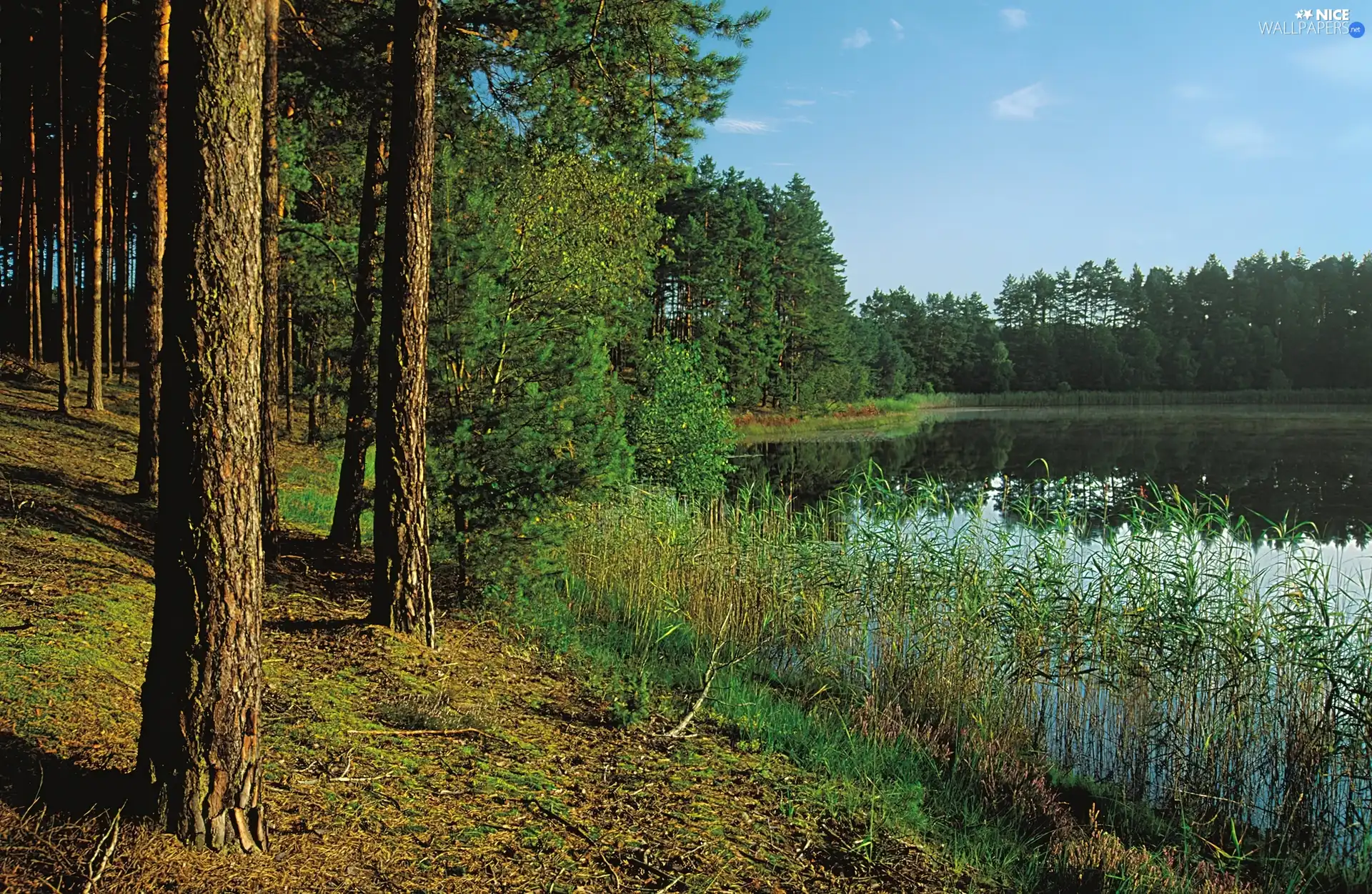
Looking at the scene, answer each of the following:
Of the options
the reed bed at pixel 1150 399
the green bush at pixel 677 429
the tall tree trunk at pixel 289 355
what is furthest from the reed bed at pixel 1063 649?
the reed bed at pixel 1150 399

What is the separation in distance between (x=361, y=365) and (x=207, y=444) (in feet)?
14.9

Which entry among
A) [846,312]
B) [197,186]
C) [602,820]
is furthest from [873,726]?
[846,312]

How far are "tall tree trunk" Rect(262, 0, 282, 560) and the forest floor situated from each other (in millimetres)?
1329

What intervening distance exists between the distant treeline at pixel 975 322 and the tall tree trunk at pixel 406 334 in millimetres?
17489

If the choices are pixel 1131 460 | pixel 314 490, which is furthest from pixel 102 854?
pixel 1131 460

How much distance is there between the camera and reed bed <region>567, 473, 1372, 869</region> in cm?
597

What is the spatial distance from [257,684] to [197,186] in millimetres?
1710

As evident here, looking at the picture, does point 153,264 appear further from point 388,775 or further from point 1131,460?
point 1131,460

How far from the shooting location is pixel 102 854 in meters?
2.73

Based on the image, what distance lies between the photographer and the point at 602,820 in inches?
156

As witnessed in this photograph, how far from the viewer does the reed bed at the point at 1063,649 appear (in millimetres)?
5969

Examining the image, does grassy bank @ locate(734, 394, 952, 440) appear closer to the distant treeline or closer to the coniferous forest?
the distant treeline

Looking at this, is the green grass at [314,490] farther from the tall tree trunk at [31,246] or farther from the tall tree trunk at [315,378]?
the tall tree trunk at [31,246]

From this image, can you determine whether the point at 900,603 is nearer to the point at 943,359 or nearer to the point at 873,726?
the point at 873,726
